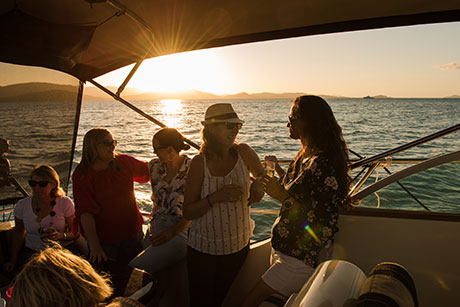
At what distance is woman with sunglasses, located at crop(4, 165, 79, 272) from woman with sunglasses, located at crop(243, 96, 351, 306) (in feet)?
4.73

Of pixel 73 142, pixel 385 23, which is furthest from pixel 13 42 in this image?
pixel 385 23

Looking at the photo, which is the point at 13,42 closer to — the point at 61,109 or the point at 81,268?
the point at 61,109

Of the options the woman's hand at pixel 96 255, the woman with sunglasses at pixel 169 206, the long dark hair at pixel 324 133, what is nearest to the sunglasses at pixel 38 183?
the woman's hand at pixel 96 255

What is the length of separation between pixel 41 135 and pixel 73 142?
1.13ft

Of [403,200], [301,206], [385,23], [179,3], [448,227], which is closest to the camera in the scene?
[301,206]

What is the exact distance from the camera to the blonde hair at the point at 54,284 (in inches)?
33.1

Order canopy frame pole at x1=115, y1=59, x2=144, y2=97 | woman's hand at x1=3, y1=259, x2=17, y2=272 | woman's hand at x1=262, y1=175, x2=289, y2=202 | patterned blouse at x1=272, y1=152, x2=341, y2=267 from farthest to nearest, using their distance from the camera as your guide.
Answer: canopy frame pole at x1=115, y1=59, x2=144, y2=97
woman's hand at x1=3, y1=259, x2=17, y2=272
woman's hand at x1=262, y1=175, x2=289, y2=202
patterned blouse at x1=272, y1=152, x2=341, y2=267

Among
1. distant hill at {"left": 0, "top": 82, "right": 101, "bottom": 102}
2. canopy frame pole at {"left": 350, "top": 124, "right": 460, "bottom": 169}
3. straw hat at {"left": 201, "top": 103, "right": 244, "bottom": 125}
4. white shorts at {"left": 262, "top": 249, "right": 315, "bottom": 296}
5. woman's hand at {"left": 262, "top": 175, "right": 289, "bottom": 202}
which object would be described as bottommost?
white shorts at {"left": 262, "top": 249, "right": 315, "bottom": 296}

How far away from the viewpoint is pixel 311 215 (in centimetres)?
139

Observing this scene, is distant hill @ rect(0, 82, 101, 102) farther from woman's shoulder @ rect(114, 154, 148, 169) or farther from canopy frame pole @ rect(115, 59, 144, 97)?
woman's shoulder @ rect(114, 154, 148, 169)

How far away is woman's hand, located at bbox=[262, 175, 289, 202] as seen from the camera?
146cm

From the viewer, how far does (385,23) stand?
6.72ft

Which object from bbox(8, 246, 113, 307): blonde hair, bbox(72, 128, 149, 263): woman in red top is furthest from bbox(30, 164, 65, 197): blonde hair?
bbox(8, 246, 113, 307): blonde hair

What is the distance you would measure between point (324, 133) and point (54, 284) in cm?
117
